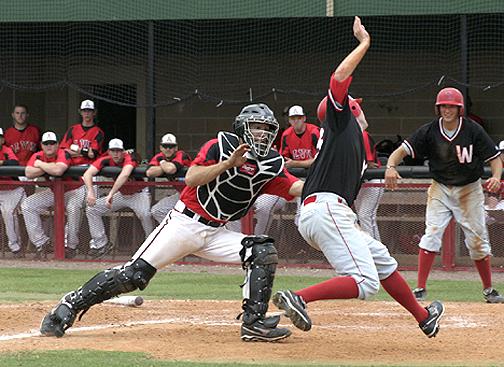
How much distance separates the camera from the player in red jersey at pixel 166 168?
13109 millimetres

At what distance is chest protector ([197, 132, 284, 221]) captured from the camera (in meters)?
7.04

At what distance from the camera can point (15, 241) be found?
13516 millimetres

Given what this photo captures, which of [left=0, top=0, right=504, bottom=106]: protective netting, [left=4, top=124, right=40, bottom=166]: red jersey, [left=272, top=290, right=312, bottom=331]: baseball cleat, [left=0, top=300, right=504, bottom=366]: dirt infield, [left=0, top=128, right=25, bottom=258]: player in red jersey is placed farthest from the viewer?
[left=4, top=124, right=40, bottom=166]: red jersey

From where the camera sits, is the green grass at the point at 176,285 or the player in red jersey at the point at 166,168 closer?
the green grass at the point at 176,285

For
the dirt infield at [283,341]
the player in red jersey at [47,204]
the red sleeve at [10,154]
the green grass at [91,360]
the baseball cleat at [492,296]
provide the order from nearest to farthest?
the green grass at [91,360] → the dirt infield at [283,341] → the baseball cleat at [492,296] → the player in red jersey at [47,204] → the red sleeve at [10,154]

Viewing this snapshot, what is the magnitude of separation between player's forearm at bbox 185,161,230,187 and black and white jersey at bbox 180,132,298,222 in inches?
2.9

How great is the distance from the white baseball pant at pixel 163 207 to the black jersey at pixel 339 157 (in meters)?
6.44

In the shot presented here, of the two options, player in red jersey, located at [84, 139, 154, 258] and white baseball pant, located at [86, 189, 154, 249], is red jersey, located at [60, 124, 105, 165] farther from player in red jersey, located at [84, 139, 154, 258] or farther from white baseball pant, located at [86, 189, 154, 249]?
white baseball pant, located at [86, 189, 154, 249]

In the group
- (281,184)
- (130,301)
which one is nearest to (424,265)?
(130,301)

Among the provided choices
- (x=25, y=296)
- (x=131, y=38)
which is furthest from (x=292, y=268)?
(x=131, y=38)

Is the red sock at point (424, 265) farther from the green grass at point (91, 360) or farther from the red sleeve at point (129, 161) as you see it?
the red sleeve at point (129, 161)

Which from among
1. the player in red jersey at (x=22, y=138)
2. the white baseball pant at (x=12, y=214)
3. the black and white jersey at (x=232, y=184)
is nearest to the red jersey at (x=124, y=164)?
the white baseball pant at (x=12, y=214)

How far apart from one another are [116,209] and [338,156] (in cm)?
705

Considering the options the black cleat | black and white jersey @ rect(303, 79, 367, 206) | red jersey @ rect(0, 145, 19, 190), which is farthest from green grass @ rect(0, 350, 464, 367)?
red jersey @ rect(0, 145, 19, 190)
